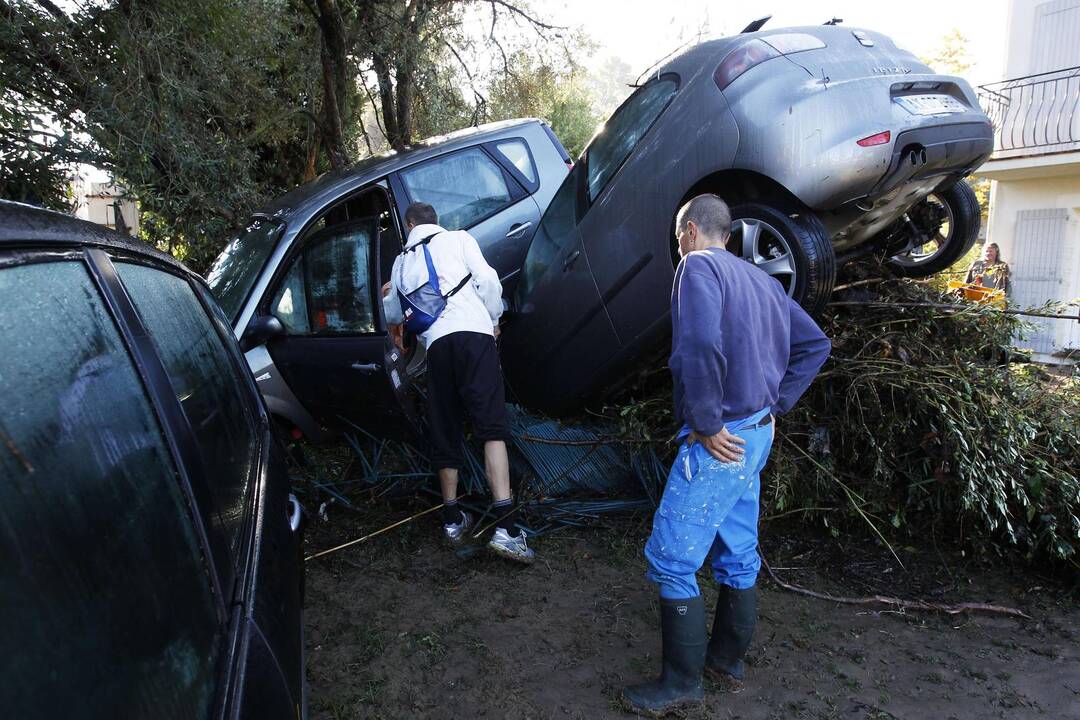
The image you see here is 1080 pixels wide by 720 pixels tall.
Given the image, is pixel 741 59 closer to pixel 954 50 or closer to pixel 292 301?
pixel 292 301

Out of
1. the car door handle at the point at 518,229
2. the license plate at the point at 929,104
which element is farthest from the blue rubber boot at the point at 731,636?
the car door handle at the point at 518,229

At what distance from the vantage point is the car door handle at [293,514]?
2.17m

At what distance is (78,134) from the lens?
5.81 m

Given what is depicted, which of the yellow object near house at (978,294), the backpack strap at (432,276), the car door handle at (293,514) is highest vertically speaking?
the backpack strap at (432,276)

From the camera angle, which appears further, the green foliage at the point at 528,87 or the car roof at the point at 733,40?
the green foliage at the point at 528,87

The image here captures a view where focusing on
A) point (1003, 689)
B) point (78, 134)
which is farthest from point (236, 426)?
point (78, 134)

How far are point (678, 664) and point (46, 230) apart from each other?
2.30 metres

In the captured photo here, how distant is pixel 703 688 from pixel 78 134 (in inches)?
233

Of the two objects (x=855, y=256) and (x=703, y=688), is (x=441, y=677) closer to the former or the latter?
(x=703, y=688)

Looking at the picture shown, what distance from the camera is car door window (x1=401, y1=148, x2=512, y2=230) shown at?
16.8ft

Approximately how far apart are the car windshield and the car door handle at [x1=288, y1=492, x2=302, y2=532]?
2.58 m

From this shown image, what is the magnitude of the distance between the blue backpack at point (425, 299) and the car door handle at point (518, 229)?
140 cm

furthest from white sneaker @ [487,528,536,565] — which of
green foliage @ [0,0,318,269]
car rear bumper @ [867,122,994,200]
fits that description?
green foliage @ [0,0,318,269]

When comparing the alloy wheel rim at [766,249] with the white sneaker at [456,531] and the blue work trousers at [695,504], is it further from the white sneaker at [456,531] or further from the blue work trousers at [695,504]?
the white sneaker at [456,531]
